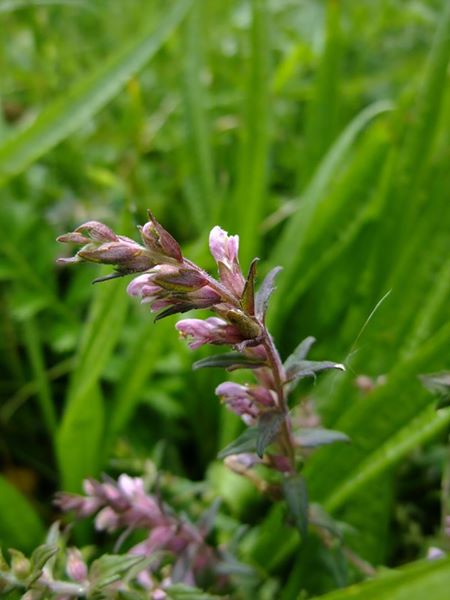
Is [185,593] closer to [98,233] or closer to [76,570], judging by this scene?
[76,570]

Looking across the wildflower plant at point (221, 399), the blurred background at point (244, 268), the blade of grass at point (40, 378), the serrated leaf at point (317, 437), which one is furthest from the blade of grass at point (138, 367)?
the serrated leaf at point (317, 437)

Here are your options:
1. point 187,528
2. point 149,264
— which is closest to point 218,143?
point 187,528

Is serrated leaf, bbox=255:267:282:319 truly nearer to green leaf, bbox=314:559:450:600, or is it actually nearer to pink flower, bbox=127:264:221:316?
pink flower, bbox=127:264:221:316

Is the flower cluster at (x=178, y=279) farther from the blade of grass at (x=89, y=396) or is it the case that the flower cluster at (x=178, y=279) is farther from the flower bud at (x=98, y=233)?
the blade of grass at (x=89, y=396)

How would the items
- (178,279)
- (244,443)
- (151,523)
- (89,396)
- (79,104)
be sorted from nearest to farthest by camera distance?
(178,279), (244,443), (151,523), (89,396), (79,104)

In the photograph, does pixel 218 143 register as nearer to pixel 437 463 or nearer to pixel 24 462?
pixel 24 462

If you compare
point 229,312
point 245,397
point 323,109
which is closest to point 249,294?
point 229,312
